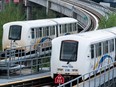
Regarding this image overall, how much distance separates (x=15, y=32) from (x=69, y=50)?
30.4ft

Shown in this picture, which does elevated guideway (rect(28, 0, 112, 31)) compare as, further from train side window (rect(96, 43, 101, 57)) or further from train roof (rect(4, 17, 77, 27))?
train side window (rect(96, 43, 101, 57))

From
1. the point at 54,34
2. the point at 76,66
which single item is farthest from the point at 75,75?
the point at 54,34

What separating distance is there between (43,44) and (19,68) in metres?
8.56

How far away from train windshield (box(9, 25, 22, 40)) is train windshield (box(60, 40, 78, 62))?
8852mm

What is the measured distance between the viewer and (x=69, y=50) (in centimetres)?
1948

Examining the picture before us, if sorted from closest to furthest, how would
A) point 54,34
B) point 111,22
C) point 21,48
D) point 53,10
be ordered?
1. point 21,48
2. point 54,34
3. point 111,22
4. point 53,10

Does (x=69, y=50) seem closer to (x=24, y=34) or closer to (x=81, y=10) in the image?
(x=24, y=34)

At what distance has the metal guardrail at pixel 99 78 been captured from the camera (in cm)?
1822

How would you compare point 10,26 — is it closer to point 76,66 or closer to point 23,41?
point 23,41

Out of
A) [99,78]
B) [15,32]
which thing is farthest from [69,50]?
[15,32]

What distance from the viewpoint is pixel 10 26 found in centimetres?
2806

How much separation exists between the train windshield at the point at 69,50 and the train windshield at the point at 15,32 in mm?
8852

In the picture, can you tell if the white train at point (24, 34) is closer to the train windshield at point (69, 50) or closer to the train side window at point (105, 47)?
the train side window at point (105, 47)

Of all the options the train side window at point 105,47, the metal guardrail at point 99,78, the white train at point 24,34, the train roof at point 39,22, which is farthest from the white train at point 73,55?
the train roof at point 39,22
